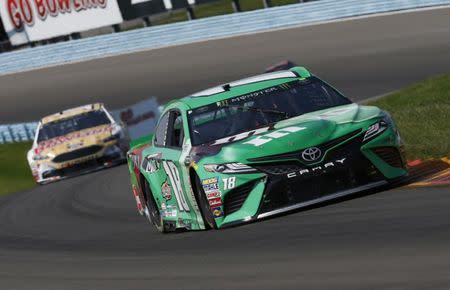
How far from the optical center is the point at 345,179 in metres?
9.65

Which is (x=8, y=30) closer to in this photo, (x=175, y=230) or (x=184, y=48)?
(x=184, y=48)

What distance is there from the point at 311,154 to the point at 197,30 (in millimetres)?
28319

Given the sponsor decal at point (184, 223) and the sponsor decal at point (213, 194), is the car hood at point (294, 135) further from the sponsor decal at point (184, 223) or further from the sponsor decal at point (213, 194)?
the sponsor decal at point (184, 223)

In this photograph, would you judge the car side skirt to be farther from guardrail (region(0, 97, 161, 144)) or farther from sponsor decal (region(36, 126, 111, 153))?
guardrail (region(0, 97, 161, 144))

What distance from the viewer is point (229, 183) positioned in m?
9.67

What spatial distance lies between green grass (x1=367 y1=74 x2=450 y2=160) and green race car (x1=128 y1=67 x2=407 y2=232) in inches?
73.8

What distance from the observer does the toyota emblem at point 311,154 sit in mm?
9484

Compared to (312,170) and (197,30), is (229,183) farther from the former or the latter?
(197,30)

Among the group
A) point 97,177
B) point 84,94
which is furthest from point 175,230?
point 84,94

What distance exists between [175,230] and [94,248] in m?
0.84

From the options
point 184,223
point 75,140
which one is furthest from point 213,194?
point 75,140

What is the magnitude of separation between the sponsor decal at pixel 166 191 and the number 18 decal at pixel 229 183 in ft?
4.62

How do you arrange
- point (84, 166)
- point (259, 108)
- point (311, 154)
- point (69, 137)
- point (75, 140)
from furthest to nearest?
point (69, 137) < point (75, 140) < point (84, 166) < point (259, 108) < point (311, 154)

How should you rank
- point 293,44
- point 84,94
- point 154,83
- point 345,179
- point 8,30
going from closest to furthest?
point 345,179, point 293,44, point 154,83, point 84,94, point 8,30
